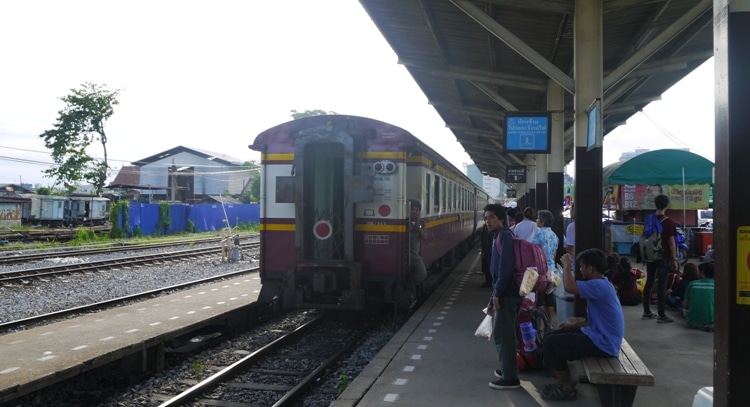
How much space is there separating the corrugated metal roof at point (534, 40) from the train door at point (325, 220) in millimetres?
2799

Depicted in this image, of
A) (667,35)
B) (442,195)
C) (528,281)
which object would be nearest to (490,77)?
(442,195)

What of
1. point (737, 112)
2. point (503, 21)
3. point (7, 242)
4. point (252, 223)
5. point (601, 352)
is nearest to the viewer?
point (737, 112)

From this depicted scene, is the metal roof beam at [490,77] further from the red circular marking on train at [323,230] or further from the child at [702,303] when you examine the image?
the child at [702,303]

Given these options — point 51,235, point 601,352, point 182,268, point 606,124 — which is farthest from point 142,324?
point 51,235

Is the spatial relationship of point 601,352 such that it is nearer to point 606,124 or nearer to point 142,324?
point 142,324

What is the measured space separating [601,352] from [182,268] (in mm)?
14053

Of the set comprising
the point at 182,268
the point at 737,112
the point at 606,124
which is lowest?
the point at 182,268

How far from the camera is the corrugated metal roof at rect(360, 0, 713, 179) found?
355 inches

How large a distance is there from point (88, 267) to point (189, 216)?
2267cm

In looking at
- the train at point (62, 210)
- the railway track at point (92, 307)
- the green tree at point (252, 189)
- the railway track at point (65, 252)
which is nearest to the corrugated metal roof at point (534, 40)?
the railway track at point (92, 307)

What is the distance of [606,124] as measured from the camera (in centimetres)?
1989

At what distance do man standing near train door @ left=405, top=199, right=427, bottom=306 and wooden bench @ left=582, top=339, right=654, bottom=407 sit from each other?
4.36 meters

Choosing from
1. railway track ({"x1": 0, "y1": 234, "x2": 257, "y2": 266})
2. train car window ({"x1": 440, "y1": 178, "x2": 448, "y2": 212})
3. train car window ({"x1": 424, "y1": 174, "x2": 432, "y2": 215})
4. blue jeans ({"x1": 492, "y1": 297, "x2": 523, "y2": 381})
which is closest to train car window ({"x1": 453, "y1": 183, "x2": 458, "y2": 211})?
train car window ({"x1": 440, "y1": 178, "x2": 448, "y2": 212})

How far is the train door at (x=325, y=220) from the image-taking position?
847 centimetres
